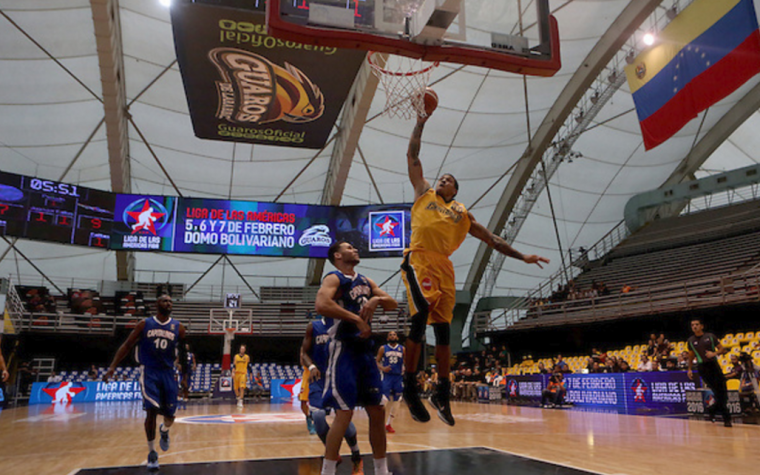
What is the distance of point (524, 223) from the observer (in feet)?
92.4

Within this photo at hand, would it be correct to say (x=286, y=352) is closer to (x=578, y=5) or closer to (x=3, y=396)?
(x=3, y=396)

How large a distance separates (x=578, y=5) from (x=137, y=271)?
21691mm

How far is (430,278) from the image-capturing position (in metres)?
4.46

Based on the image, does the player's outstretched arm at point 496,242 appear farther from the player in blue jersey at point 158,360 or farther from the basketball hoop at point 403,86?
the player in blue jersey at point 158,360

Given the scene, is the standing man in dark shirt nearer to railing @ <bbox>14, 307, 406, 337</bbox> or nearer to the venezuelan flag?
the venezuelan flag

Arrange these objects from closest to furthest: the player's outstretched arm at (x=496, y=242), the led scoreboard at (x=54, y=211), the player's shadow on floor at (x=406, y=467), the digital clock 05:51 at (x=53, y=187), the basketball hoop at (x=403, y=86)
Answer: the player's outstretched arm at (x=496, y=242) → the player's shadow on floor at (x=406, y=467) → the basketball hoop at (x=403, y=86) → the led scoreboard at (x=54, y=211) → the digital clock 05:51 at (x=53, y=187)

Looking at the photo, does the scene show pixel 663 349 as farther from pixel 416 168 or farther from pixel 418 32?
pixel 416 168

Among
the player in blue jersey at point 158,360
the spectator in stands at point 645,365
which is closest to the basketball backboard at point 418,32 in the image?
the player in blue jersey at point 158,360

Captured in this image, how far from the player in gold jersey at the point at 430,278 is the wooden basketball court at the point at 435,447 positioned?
1013 millimetres

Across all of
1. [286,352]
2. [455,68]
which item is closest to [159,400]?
[455,68]

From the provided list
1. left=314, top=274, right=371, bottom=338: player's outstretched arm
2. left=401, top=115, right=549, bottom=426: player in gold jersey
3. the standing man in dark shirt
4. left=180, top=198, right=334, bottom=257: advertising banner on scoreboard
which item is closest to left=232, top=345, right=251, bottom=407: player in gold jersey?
left=180, top=198, right=334, bottom=257: advertising banner on scoreboard

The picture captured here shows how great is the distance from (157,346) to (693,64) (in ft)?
47.2

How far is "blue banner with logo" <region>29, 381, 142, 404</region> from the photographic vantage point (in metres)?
19.8

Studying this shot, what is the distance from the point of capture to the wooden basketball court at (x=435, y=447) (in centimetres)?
526
